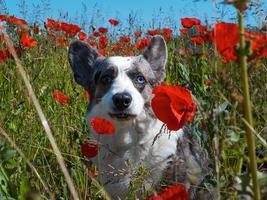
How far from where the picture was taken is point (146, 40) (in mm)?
5320

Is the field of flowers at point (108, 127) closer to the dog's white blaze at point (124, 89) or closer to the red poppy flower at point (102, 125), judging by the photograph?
the red poppy flower at point (102, 125)

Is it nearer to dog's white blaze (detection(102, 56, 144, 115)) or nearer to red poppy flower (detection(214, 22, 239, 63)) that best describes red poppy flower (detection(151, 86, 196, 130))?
red poppy flower (detection(214, 22, 239, 63))

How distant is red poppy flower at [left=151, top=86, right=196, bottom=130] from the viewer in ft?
4.59

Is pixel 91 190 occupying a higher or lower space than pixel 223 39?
lower

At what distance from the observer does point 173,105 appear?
142 centimetres

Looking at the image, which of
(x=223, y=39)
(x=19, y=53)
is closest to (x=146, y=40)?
(x=19, y=53)

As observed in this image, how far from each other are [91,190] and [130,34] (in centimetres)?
488

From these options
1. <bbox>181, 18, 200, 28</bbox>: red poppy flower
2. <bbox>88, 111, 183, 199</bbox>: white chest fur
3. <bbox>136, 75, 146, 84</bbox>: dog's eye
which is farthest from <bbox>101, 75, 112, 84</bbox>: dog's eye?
<bbox>181, 18, 200, 28</bbox>: red poppy flower

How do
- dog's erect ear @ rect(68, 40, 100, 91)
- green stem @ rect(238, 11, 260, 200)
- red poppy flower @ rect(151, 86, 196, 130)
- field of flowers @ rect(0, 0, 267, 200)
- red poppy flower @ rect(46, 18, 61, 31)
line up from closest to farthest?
green stem @ rect(238, 11, 260, 200) → field of flowers @ rect(0, 0, 267, 200) → red poppy flower @ rect(151, 86, 196, 130) → dog's erect ear @ rect(68, 40, 100, 91) → red poppy flower @ rect(46, 18, 61, 31)

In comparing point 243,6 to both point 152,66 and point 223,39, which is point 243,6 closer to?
point 223,39

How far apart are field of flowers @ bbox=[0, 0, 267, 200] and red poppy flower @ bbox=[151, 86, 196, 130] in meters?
0.01

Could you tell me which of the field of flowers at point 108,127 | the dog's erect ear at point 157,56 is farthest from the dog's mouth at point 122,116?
the dog's erect ear at point 157,56

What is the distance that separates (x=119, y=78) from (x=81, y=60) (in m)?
0.66

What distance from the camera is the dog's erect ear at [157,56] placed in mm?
4375
